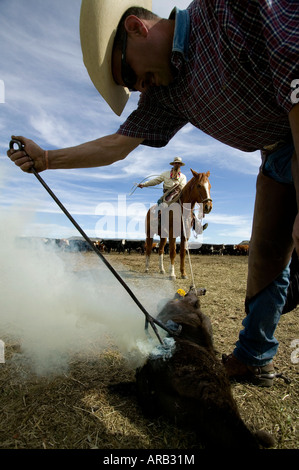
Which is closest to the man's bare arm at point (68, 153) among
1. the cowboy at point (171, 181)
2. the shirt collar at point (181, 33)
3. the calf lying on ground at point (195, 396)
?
the shirt collar at point (181, 33)

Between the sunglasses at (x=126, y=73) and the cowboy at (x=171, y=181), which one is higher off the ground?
the cowboy at (x=171, y=181)

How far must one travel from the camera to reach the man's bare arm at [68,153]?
1938mm

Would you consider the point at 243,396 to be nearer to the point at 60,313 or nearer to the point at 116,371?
the point at 116,371

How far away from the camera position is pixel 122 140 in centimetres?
191

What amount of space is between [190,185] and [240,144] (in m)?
6.16

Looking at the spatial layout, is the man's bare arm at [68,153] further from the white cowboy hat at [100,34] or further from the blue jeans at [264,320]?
the blue jeans at [264,320]

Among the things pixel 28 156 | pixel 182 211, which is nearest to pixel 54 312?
pixel 28 156

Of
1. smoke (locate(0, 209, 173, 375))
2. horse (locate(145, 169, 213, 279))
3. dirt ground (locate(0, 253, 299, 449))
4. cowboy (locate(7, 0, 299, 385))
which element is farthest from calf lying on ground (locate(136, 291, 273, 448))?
horse (locate(145, 169, 213, 279))

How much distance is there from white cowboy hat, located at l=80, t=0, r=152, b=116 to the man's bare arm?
0.30 m

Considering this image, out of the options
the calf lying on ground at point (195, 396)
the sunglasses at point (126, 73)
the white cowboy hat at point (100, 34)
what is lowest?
the calf lying on ground at point (195, 396)

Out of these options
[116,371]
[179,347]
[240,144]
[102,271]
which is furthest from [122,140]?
[102,271]

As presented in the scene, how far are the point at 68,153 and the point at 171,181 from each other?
6.65 m

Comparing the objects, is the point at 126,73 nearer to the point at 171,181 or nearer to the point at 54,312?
the point at 54,312

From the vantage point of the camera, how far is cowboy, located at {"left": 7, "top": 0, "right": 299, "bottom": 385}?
106cm
